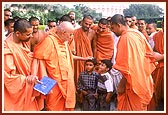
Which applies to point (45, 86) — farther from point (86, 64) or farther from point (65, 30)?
point (65, 30)

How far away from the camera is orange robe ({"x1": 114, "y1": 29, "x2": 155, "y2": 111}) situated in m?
10.2

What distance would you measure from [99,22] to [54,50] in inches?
28.7

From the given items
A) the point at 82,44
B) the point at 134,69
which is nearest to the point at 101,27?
the point at 82,44

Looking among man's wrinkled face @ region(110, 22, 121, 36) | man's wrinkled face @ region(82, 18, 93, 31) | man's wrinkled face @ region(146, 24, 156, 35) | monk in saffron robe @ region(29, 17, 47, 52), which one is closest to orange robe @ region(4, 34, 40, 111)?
monk in saffron robe @ region(29, 17, 47, 52)

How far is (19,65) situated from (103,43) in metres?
1.20

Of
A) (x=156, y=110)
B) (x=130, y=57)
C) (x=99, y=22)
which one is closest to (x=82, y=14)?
(x=99, y=22)

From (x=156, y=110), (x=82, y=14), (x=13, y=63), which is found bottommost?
(x=156, y=110)

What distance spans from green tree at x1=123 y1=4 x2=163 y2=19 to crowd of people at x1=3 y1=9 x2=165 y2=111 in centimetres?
8

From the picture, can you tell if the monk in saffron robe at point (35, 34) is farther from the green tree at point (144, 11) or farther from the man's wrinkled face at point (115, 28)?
the green tree at point (144, 11)

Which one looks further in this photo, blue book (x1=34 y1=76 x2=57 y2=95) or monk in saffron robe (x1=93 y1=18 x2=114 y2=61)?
monk in saffron robe (x1=93 y1=18 x2=114 y2=61)

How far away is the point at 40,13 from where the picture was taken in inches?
405

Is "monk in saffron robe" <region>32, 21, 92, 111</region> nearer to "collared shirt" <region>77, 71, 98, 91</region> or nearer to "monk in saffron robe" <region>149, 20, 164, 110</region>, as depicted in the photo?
"collared shirt" <region>77, 71, 98, 91</region>

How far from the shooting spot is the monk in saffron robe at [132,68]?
10.2 m

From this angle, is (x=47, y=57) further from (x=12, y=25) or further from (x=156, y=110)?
(x=156, y=110)
